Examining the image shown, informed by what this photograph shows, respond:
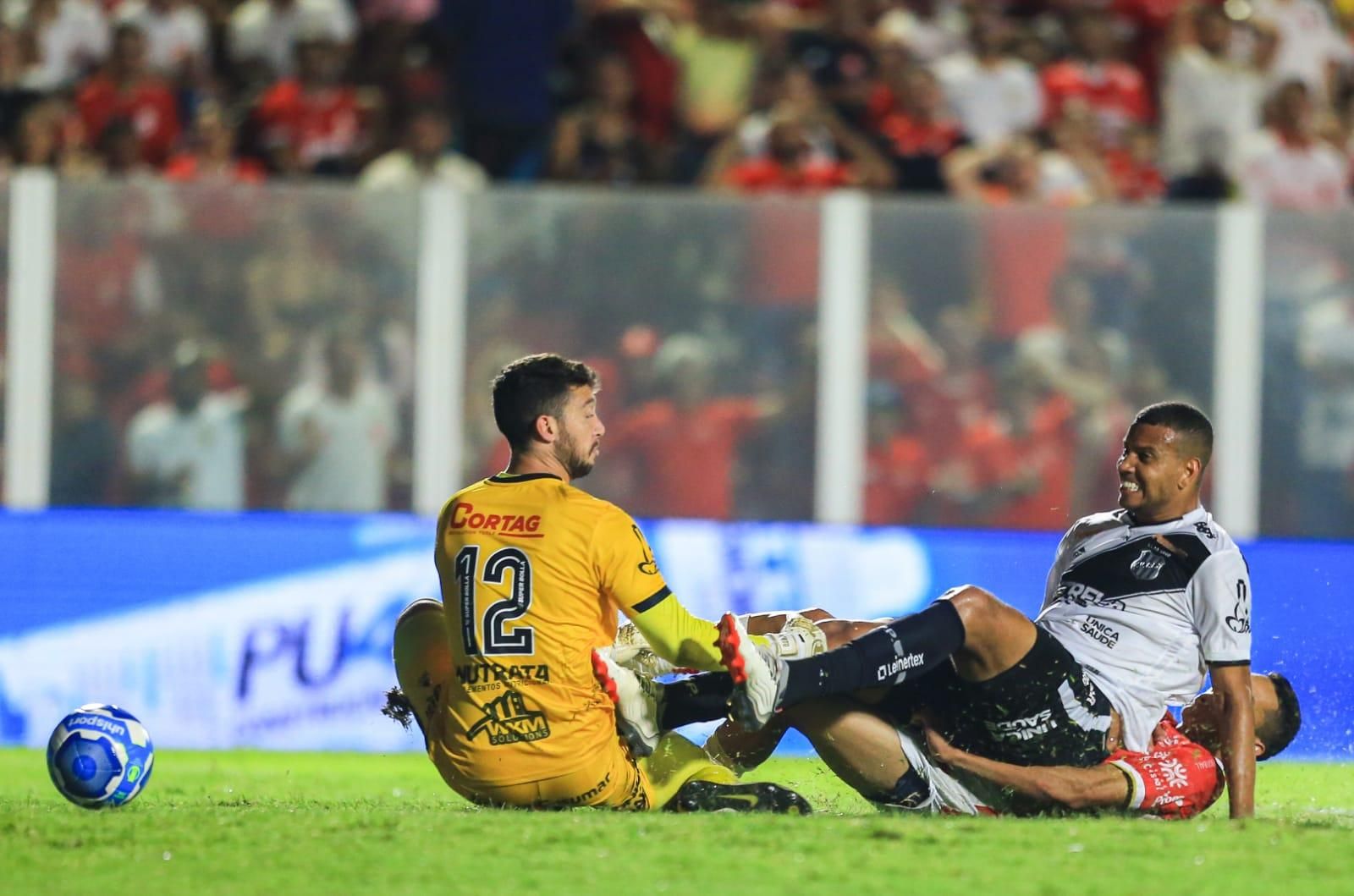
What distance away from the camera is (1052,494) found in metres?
10.7

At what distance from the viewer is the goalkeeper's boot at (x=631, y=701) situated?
606 centimetres

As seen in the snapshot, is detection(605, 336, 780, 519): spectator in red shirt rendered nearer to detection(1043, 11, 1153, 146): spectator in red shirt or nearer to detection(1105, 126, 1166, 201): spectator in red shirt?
detection(1105, 126, 1166, 201): spectator in red shirt

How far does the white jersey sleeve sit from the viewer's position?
634cm

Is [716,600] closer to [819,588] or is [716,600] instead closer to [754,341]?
[819,588]

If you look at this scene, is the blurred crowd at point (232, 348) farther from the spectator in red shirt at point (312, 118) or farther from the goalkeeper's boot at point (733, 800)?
the goalkeeper's boot at point (733, 800)

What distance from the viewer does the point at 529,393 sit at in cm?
613

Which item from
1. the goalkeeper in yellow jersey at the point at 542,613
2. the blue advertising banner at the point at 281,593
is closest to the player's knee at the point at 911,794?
the goalkeeper in yellow jersey at the point at 542,613

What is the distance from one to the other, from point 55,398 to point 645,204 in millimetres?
3349

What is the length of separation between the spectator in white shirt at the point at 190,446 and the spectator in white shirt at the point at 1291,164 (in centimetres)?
658

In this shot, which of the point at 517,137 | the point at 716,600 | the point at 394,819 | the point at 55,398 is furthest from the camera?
the point at 517,137

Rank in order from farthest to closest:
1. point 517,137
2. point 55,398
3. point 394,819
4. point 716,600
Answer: point 517,137
point 55,398
point 716,600
point 394,819

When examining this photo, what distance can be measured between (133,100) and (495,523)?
7.30 m

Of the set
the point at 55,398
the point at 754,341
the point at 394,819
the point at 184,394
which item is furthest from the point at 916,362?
the point at 394,819

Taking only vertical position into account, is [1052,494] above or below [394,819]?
above
